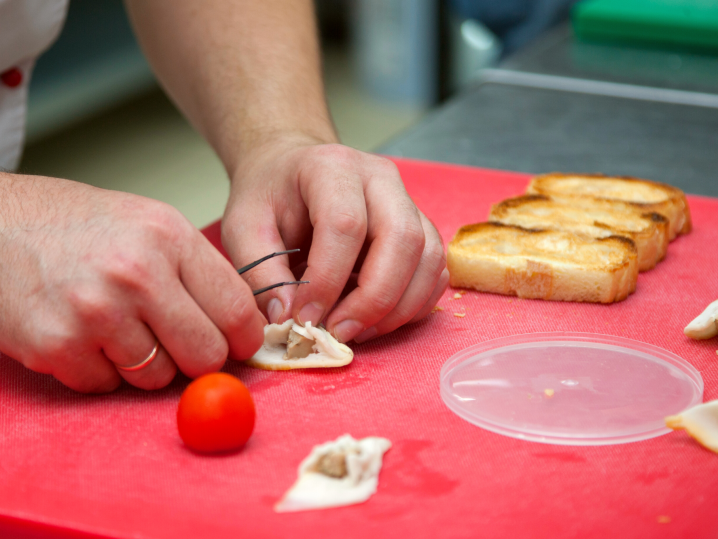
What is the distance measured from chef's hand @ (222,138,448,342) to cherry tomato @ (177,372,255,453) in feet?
0.82

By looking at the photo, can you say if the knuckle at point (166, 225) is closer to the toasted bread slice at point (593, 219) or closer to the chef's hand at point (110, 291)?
the chef's hand at point (110, 291)

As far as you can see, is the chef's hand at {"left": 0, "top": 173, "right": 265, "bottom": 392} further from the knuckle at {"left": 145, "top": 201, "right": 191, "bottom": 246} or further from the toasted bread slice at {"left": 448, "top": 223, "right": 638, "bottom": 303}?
the toasted bread slice at {"left": 448, "top": 223, "right": 638, "bottom": 303}

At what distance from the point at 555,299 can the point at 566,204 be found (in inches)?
16.7

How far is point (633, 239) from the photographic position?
5.22ft

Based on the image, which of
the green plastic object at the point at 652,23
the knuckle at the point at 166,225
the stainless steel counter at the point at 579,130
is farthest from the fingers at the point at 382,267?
the green plastic object at the point at 652,23

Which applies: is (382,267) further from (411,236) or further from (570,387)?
(570,387)

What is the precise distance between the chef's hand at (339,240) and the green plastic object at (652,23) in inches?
87.1

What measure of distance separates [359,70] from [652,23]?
483 cm

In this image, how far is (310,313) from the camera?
123 cm

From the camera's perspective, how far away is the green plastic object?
3059 millimetres

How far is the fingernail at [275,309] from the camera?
4.10 ft

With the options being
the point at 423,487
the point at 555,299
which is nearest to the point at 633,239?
the point at 555,299

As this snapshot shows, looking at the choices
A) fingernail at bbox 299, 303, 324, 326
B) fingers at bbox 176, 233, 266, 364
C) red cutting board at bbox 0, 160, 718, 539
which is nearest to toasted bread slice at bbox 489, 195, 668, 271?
red cutting board at bbox 0, 160, 718, 539

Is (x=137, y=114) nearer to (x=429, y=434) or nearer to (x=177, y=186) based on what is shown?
(x=177, y=186)
